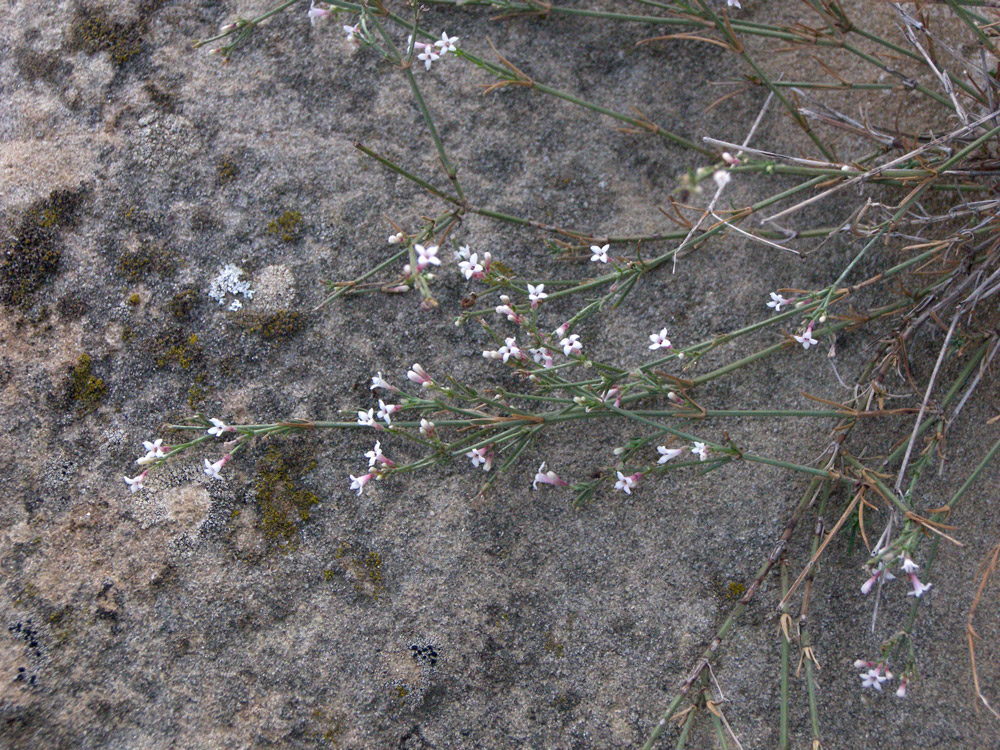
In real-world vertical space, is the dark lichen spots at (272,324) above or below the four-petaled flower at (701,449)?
above

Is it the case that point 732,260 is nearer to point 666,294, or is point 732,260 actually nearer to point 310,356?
point 666,294

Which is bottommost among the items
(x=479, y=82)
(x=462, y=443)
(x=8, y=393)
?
(x=462, y=443)

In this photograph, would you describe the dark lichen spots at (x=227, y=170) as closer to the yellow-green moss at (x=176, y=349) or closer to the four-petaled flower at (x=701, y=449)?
the yellow-green moss at (x=176, y=349)

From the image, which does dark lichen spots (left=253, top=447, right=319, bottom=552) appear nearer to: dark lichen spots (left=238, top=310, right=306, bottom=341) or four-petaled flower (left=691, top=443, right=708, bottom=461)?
dark lichen spots (left=238, top=310, right=306, bottom=341)

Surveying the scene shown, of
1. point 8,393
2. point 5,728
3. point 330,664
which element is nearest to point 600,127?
point 330,664

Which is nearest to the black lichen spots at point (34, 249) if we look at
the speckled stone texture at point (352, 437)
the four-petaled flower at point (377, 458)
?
the speckled stone texture at point (352, 437)
